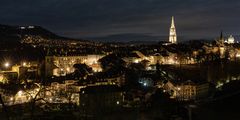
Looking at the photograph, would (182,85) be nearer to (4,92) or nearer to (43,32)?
(4,92)

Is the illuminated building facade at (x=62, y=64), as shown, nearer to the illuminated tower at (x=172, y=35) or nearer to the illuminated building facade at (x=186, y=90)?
the illuminated building facade at (x=186, y=90)

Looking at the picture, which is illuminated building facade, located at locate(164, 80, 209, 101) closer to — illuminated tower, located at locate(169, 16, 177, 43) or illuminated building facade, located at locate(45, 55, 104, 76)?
illuminated building facade, located at locate(45, 55, 104, 76)

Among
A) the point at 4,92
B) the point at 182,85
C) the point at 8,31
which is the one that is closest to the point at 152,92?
the point at 182,85

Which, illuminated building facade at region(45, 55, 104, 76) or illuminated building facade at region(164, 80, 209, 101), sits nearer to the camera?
illuminated building facade at region(164, 80, 209, 101)

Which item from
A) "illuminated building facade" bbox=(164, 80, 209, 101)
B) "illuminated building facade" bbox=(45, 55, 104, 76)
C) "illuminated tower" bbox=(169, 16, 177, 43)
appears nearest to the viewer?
"illuminated building facade" bbox=(164, 80, 209, 101)

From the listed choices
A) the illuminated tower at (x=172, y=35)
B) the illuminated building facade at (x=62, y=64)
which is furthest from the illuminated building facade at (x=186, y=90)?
the illuminated tower at (x=172, y=35)

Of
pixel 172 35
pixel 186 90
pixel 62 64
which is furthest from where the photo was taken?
pixel 172 35

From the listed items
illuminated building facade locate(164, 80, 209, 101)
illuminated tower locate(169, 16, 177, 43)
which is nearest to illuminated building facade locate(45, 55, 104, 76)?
illuminated building facade locate(164, 80, 209, 101)

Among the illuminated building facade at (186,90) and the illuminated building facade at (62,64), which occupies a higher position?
the illuminated building facade at (62,64)

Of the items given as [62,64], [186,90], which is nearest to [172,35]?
[62,64]

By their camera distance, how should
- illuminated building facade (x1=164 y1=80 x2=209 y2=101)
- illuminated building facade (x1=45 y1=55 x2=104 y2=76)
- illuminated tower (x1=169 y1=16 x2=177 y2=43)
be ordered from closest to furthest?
illuminated building facade (x1=164 y1=80 x2=209 y2=101) < illuminated building facade (x1=45 y1=55 x2=104 y2=76) < illuminated tower (x1=169 y1=16 x2=177 y2=43)

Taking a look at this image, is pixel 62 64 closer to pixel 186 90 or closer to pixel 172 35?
pixel 186 90
